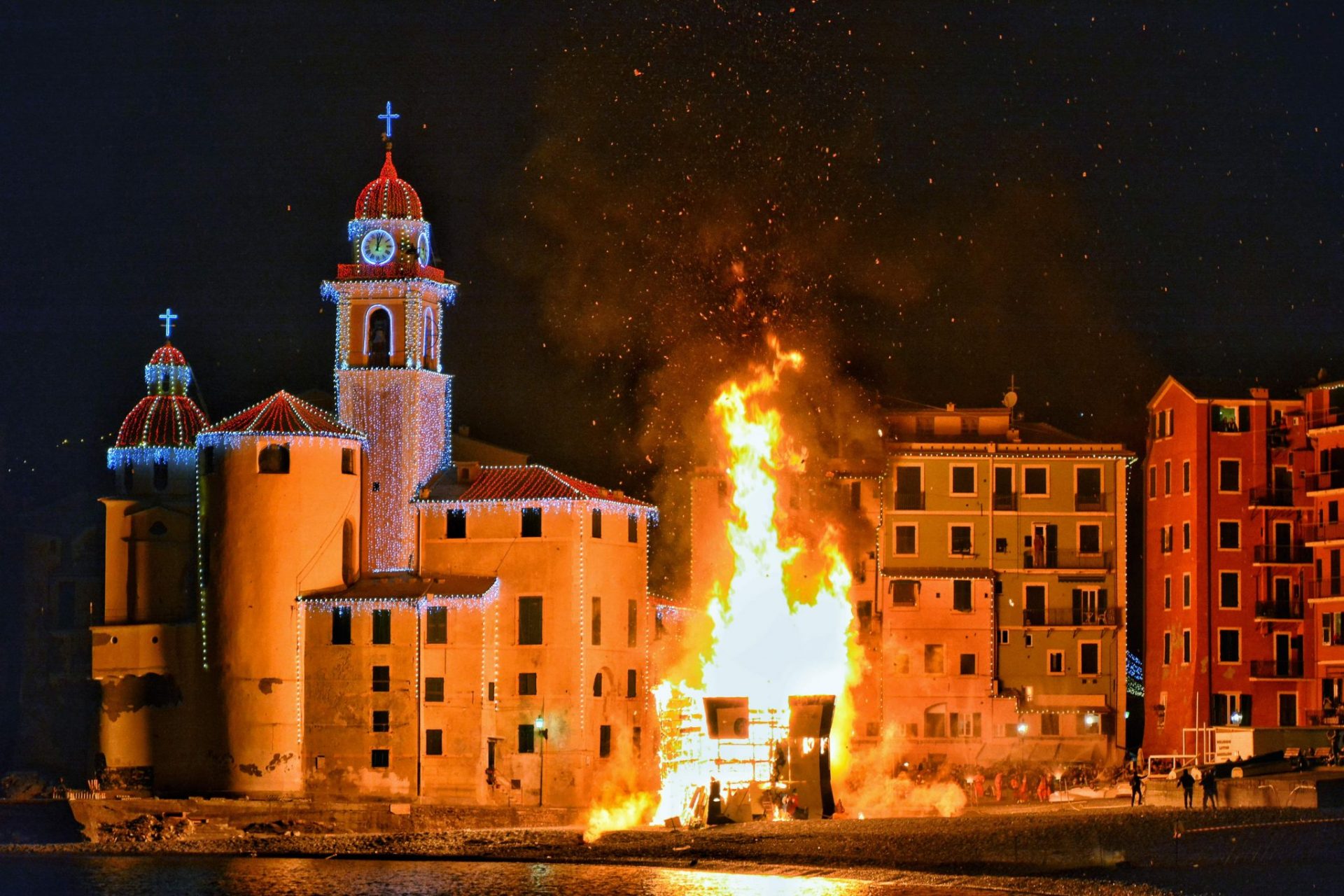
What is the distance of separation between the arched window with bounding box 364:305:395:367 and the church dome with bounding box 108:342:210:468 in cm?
1113

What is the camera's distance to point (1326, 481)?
10044cm

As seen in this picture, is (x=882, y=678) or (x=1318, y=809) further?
(x=882, y=678)

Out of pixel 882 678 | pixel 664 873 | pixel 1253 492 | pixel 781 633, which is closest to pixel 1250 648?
pixel 1253 492

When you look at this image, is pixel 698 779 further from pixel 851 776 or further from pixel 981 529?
pixel 981 529

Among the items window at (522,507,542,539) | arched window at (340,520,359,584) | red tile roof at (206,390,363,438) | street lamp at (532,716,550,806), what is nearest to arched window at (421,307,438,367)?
red tile roof at (206,390,363,438)

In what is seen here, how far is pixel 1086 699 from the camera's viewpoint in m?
104

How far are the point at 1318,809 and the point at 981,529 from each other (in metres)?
33.9

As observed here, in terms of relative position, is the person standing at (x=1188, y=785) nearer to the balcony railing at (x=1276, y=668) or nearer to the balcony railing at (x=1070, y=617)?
the balcony railing at (x=1276, y=668)

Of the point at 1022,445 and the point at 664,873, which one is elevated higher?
the point at 1022,445

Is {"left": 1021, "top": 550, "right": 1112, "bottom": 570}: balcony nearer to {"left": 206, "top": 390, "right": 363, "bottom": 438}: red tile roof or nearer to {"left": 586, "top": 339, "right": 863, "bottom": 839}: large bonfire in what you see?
{"left": 586, "top": 339, "right": 863, "bottom": 839}: large bonfire

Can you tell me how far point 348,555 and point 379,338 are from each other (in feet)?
26.2

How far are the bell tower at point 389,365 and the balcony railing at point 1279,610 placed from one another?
3224 centimetres

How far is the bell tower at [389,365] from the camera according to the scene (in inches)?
3735

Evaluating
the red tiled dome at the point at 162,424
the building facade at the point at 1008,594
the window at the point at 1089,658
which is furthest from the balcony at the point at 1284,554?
the red tiled dome at the point at 162,424
